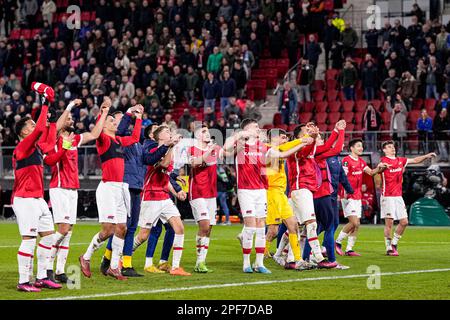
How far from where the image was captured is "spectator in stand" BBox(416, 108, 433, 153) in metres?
29.0

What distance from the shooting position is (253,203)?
1534 centimetres

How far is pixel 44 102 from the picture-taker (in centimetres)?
1241

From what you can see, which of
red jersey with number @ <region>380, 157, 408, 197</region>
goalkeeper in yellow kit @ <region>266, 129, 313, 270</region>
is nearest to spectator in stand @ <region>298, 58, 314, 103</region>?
red jersey with number @ <region>380, 157, 408, 197</region>

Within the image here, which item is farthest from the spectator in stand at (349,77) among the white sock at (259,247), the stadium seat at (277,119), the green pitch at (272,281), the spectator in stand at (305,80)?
the white sock at (259,247)

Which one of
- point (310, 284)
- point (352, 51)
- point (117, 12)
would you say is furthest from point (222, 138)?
point (310, 284)

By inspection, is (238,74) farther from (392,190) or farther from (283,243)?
(283,243)

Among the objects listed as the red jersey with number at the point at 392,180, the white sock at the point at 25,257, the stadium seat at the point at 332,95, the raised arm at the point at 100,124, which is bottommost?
the white sock at the point at 25,257

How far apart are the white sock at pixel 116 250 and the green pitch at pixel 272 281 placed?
0.90ft

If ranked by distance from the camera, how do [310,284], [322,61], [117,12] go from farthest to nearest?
[117,12] → [322,61] → [310,284]

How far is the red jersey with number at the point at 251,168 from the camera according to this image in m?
15.4

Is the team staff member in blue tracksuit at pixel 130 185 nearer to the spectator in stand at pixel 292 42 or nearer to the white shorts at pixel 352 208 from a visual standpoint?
the white shorts at pixel 352 208

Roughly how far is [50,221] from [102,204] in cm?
149
